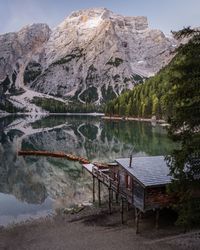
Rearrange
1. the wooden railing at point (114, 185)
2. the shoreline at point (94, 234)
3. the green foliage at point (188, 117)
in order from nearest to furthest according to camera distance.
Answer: the green foliage at point (188, 117) < the shoreline at point (94, 234) < the wooden railing at point (114, 185)

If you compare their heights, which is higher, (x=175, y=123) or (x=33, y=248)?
(x=175, y=123)

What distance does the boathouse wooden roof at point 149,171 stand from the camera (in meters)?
29.4

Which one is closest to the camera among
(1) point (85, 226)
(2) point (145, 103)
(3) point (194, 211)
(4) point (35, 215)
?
(3) point (194, 211)

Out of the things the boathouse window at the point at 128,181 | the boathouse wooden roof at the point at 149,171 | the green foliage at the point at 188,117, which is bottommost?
the boathouse window at the point at 128,181

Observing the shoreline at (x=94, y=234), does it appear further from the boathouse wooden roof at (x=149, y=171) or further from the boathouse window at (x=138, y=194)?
the boathouse wooden roof at (x=149, y=171)

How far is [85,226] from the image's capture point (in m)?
33.2

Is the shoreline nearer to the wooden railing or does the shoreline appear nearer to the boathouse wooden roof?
the wooden railing

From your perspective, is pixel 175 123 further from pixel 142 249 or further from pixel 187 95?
pixel 142 249

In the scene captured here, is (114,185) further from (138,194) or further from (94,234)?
(94,234)

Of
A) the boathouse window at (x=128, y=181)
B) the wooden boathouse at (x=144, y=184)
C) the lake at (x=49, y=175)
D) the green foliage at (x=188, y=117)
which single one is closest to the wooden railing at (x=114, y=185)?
the wooden boathouse at (x=144, y=184)

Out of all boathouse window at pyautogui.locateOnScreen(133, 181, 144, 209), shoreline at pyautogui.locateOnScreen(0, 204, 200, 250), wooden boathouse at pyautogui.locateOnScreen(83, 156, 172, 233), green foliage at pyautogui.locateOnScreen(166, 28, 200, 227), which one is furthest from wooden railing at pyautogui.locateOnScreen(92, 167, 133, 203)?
green foliage at pyautogui.locateOnScreen(166, 28, 200, 227)

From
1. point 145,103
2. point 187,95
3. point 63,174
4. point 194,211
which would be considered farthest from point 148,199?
point 145,103

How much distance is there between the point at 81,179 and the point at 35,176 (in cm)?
973

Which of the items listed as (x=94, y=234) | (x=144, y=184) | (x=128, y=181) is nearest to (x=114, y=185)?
(x=128, y=181)
